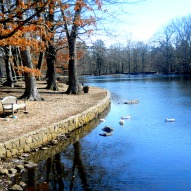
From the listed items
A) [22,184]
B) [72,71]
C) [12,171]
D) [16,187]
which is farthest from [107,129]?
[72,71]

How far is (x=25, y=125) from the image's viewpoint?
1055cm

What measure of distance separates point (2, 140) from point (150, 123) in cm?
711

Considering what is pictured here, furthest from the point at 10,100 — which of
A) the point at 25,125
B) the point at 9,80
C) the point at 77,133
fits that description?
the point at 9,80

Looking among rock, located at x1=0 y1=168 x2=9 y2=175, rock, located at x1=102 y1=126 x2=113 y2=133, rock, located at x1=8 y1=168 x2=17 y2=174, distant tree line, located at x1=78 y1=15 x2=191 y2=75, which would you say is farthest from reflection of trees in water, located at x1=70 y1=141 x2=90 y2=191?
distant tree line, located at x1=78 y1=15 x2=191 y2=75

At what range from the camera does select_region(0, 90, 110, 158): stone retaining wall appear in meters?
8.22

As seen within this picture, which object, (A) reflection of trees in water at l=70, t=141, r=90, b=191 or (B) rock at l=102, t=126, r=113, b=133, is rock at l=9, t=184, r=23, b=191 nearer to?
(A) reflection of trees in water at l=70, t=141, r=90, b=191

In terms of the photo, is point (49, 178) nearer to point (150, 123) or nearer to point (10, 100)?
point (10, 100)

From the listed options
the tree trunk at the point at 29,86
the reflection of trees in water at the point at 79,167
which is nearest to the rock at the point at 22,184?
the reflection of trees in water at the point at 79,167

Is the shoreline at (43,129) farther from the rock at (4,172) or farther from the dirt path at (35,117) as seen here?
the rock at (4,172)

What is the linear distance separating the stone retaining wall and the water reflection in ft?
1.27

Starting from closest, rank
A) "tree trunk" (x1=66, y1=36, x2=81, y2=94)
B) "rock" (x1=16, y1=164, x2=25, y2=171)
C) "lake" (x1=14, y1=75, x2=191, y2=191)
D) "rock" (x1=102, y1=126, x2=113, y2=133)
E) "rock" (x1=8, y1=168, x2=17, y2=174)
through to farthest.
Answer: "lake" (x1=14, y1=75, x2=191, y2=191)
"rock" (x1=8, y1=168, x2=17, y2=174)
"rock" (x1=16, y1=164, x2=25, y2=171)
"rock" (x1=102, y1=126, x2=113, y2=133)
"tree trunk" (x1=66, y1=36, x2=81, y2=94)

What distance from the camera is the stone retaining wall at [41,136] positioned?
8219 mm

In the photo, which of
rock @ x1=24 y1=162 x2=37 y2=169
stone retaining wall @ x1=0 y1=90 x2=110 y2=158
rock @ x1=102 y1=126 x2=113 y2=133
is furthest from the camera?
rock @ x1=102 y1=126 x2=113 y2=133

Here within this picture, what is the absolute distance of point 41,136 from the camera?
380 inches
